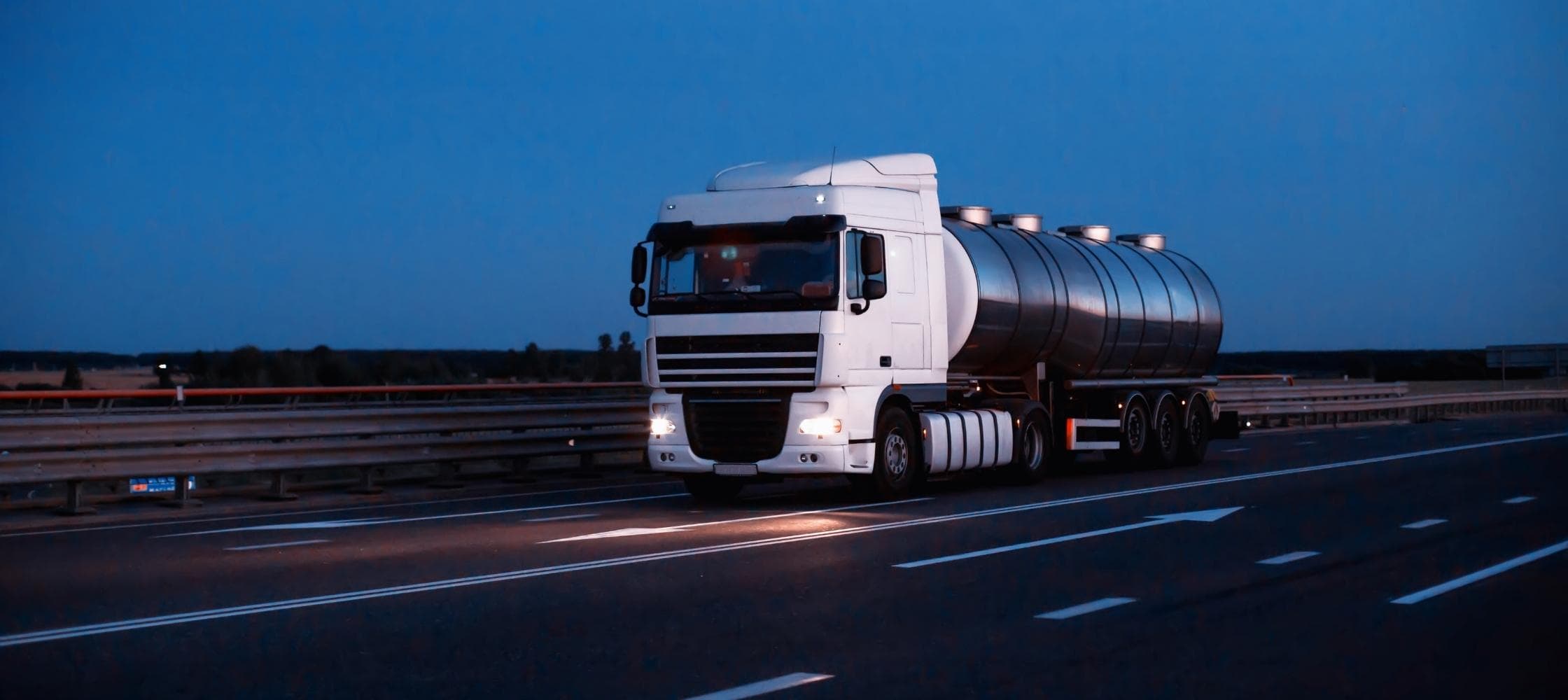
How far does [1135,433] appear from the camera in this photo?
24.6 m

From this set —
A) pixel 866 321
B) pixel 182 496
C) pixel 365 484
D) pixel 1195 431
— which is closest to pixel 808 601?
pixel 866 321

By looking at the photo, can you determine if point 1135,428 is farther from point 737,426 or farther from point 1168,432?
point 737,426

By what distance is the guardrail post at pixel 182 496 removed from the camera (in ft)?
57.2

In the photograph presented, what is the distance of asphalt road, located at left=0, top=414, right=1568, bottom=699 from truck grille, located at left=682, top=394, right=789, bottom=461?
2.20 feet

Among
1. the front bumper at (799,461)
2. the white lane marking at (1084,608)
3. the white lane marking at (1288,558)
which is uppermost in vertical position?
the front bumper at (799,461)

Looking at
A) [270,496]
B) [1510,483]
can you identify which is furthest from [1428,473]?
[270,496]

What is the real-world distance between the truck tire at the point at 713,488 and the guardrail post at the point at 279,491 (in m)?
4.57

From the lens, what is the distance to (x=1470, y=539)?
13695 millimetres

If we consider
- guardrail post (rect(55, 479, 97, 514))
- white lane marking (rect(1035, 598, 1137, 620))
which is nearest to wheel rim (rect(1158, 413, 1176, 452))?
white lane marking (rect(1035, 598, 1137, 620))

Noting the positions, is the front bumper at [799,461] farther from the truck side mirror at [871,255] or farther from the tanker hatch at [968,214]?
the tanker hatch at [968,214]

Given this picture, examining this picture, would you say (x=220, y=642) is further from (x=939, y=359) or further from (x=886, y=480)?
(x=939, y=359)

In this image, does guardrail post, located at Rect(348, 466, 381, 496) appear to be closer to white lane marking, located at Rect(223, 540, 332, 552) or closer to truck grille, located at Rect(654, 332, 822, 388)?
truck grille, located at Rect(654, 332, 822, 388)

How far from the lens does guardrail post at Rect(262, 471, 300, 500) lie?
18.5m

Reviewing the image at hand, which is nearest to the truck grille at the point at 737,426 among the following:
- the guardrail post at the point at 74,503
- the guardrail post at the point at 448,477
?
the guardrail post at the point at 448,477
